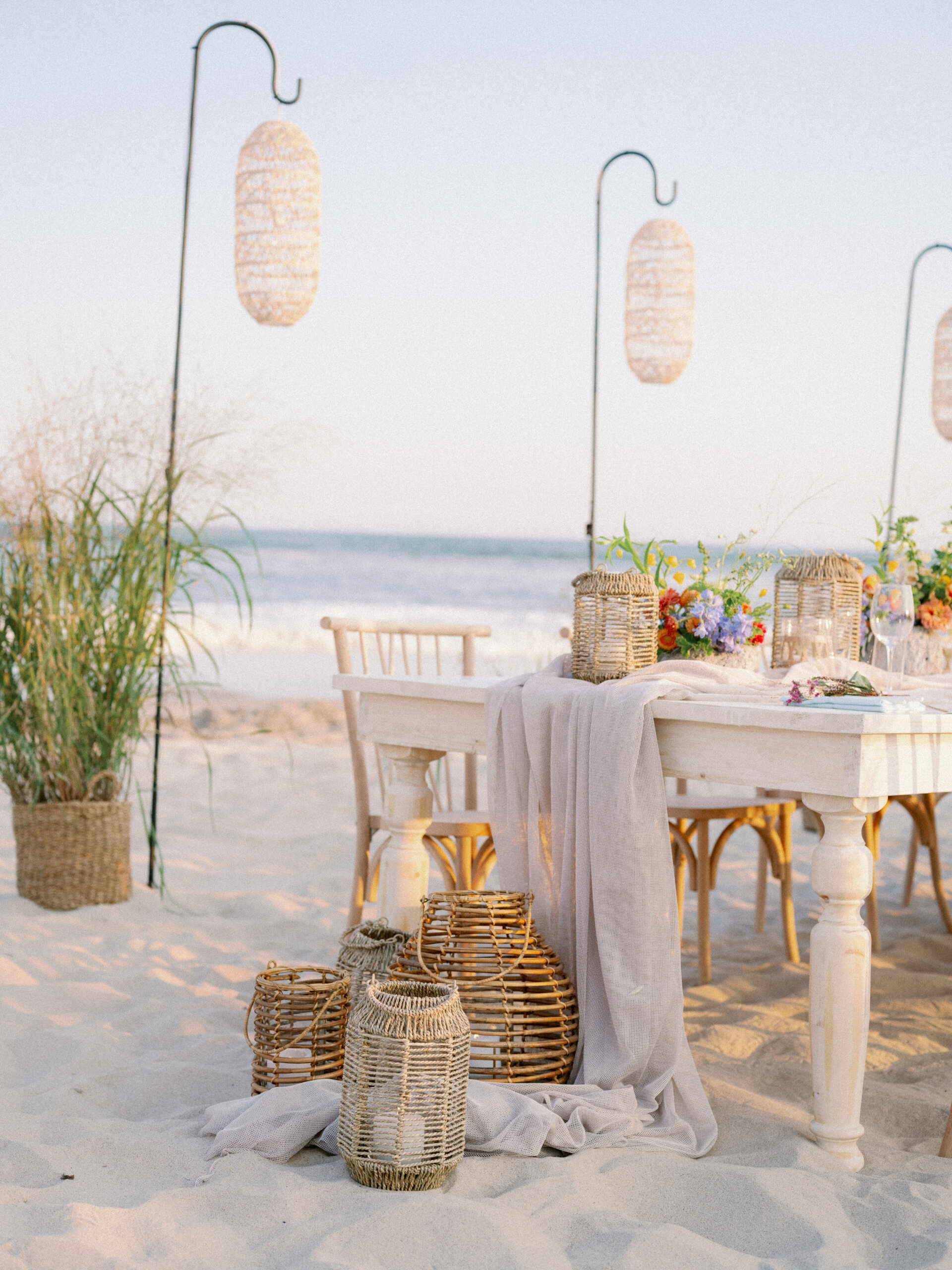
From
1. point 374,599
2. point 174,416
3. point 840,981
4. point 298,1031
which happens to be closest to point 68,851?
point 174,416

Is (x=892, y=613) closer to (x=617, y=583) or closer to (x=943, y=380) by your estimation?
(x=617, y=583)

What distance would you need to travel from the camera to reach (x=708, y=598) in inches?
96.3

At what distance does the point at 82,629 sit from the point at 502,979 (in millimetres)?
1788

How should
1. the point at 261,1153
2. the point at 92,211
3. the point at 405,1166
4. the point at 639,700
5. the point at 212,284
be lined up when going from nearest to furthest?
the point at 405,1166 → the point at 261,1153 → the point at 639,700 → the point at 92,211 → the point at 212,284

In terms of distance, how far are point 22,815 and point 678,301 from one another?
2.91m

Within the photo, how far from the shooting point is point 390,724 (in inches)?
103

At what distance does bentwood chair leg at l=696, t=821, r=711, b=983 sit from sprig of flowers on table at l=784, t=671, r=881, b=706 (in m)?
0.95

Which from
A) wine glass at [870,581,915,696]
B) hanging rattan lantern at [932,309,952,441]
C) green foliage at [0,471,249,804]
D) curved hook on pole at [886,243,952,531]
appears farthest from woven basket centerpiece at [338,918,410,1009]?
hanging rattan lantern at [932,309,952,441]

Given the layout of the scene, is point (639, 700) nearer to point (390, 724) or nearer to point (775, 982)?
point (390, 724)

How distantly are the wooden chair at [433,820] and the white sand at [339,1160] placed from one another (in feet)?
0.99

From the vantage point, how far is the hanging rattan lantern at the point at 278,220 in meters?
3.72

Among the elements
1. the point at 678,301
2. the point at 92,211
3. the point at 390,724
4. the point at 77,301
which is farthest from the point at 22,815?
the point at 77,301

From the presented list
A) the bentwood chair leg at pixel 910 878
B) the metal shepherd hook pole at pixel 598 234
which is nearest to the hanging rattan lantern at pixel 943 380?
the metal shepherd hook pole at pixel 598 234

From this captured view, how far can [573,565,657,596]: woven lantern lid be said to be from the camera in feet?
7.52
